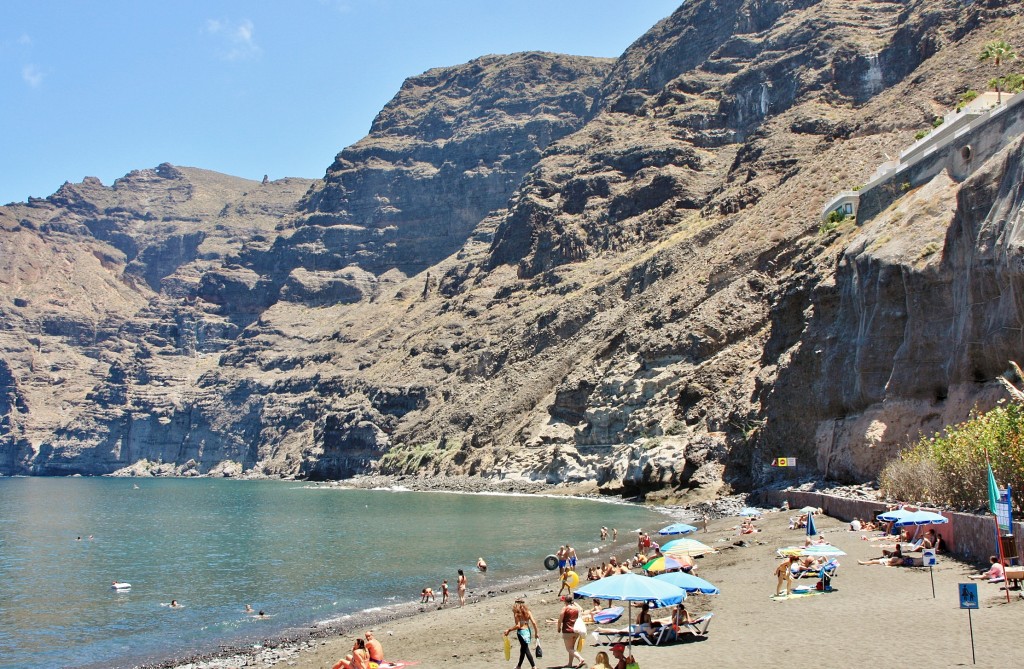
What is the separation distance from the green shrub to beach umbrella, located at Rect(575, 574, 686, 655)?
45.6 feet

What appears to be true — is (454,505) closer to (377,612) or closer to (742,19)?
(377,612)

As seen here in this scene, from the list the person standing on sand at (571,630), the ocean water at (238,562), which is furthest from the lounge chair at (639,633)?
the ocean water at (238,562)

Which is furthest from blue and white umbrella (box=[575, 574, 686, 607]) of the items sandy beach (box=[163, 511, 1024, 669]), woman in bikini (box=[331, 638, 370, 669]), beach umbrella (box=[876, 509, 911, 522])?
beach umbrella (box=[876, 509, 911, 522])

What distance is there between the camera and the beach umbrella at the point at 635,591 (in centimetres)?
1969

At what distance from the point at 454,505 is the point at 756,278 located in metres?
37.7

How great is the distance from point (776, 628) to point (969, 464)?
14677 mm

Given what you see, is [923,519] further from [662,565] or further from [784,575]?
[662,565]

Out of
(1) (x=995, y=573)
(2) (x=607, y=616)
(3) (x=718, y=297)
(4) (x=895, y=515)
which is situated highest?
(3) (x=718, y=297)

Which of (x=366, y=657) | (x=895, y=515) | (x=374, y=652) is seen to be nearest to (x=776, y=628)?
(x=374, y=652)

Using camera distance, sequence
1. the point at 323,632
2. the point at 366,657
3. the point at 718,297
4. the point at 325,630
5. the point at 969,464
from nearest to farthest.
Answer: the point at 366,657 < the point at 323,632 < the point at 325,630 < the point at 969,464 < the point at 718,297

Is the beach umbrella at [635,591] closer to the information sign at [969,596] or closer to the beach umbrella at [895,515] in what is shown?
the information sign at [969,596]

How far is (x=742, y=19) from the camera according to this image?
18175 cm

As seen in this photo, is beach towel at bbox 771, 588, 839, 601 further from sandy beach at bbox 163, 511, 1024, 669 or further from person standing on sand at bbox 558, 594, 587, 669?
person standing on sand at bbox 558, 594, 587, 669

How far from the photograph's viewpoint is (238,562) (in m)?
50.7
